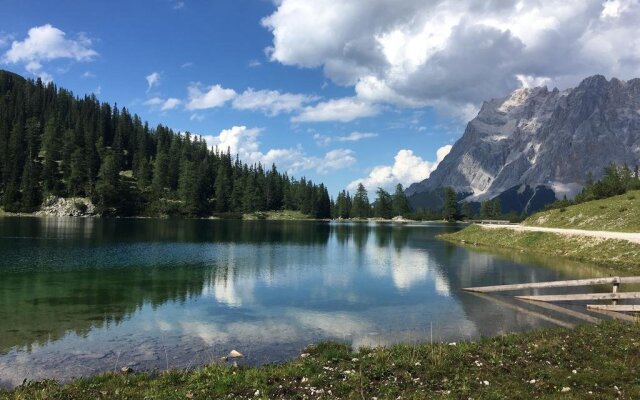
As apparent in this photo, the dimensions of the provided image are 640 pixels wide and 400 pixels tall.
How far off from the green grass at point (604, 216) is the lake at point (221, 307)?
2679 cm

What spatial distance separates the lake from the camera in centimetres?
2425

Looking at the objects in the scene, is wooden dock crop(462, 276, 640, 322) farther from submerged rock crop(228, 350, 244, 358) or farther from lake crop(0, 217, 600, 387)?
submerged rock crop(228, 350, 244, 358)

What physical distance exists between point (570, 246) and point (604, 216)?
79.4 ft

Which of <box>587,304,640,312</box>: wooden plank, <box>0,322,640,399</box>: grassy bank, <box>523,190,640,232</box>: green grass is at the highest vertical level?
<box>523,190,640,232</box>: green grass

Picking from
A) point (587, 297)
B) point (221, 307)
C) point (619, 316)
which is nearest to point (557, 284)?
point (587, 297)

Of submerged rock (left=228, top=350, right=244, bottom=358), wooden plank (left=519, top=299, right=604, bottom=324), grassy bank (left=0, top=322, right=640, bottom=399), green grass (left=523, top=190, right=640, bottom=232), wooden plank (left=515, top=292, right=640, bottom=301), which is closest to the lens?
grassy bank (left=0, top=322, right=640, bottom=399)

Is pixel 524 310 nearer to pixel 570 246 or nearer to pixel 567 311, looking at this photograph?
pixel 567 311

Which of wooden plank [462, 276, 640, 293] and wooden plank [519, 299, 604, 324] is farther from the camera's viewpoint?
wooden plank [462, 276, 640, 293]

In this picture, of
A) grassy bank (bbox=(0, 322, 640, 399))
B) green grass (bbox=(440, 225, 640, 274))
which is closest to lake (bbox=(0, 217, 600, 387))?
grassy bank (bbox=(0, 322, 640, 399))

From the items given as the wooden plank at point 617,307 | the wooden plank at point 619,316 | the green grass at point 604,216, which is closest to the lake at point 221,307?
the wooden plank at point 619,316

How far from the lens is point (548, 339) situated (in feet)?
75.5

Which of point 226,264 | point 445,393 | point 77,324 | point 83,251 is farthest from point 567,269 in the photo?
point 83,251

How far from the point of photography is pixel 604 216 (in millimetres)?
88438

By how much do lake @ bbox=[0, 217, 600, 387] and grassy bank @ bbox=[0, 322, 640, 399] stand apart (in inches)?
146
